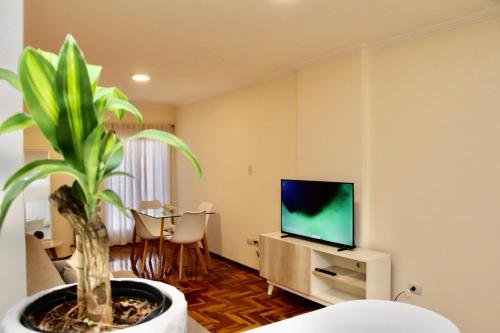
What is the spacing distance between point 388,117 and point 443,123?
488 millimetres

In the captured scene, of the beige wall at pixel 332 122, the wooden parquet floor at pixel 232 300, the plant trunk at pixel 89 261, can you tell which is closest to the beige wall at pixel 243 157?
the beige wall at pixel 332 122

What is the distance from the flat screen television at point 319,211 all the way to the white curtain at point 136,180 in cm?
316

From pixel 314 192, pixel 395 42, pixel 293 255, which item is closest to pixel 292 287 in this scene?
pixel 293 255

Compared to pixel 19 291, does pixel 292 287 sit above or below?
below

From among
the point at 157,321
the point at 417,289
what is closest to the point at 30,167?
the point at 157,321

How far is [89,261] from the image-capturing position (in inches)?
24.9

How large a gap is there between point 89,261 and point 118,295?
0.44 feet

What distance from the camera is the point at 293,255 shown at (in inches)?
146

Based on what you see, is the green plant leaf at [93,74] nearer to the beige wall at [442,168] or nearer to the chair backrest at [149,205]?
the beige wall at [442,168]

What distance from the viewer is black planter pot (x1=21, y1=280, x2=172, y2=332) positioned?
644mm

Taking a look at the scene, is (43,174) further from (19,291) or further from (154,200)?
(154,200)

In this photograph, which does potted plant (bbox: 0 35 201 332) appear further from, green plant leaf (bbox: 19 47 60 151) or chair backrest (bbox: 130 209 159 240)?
chair backrest (bbox: 130 209 159 240)

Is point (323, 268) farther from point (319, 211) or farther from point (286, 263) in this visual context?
point (319, 211)

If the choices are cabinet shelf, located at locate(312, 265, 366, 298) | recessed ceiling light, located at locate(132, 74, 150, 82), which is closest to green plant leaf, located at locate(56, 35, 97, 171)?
cabinet shelf, located at locate(312, 265, 366, 298)
